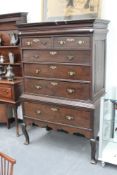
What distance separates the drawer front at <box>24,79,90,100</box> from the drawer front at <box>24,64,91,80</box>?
7 centimetres

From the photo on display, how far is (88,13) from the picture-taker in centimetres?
262

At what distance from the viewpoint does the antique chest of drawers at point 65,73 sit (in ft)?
7.38

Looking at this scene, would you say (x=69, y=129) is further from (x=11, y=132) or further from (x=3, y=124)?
(x=3, y=124)

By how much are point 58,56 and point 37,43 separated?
0.30m

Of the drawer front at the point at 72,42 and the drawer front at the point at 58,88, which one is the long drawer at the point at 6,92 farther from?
the drawer front at the point at 72,42

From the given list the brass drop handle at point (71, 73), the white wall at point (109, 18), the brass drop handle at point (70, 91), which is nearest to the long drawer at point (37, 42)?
the brass drop handle at point (71, 73)

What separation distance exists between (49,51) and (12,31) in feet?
3.68

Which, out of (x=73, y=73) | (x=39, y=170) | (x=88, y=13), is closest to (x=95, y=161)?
(x=39, y=170)

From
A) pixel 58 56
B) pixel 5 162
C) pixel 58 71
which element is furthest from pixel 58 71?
pixel 5 162

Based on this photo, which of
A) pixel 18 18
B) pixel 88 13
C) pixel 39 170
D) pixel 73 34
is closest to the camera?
pixel 73 34

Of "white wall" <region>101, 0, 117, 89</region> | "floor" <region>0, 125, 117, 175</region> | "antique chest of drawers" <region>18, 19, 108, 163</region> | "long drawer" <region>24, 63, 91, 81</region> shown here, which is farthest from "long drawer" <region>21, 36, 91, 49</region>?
"floor" <region>0, 125, 117, 175</region>

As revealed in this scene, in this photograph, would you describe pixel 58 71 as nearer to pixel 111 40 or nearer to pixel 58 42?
pixel 58 42

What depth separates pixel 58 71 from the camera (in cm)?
245

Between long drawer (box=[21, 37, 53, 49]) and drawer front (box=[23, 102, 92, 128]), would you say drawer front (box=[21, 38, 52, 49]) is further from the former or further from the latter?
drawer front (box=[23, 102, 92, 128])
